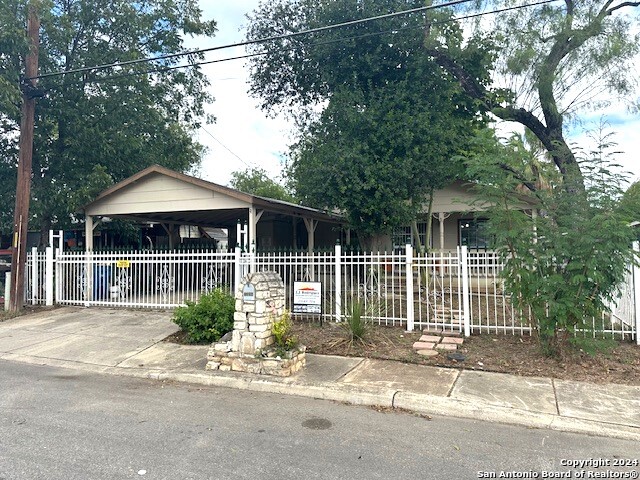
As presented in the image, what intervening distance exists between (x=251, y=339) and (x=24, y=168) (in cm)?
833

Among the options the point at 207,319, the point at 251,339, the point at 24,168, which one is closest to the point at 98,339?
the point at 207,319

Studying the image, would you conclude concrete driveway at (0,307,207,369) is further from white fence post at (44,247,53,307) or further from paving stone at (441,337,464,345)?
Result: paving stone at (441,337,464,345)

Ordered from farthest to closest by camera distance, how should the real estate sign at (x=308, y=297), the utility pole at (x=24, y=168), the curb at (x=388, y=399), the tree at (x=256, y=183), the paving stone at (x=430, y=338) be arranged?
the tree at (x=256, y=183)
the utility pole at (x=24, y=168)
the real estate sign at (x=308, y=297)
the paving stone at (x=430, y=338)
the curb at (x=388, y=399)

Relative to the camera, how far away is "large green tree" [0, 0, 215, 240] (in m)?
13.2

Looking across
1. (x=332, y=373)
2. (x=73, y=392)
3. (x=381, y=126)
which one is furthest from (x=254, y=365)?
(x=381, y=126)

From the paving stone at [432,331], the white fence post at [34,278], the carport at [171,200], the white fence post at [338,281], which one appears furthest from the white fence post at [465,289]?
the white fence post at [34,278]

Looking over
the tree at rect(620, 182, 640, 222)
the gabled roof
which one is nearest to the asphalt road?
the tree at rect(620, 182, 640, 222)

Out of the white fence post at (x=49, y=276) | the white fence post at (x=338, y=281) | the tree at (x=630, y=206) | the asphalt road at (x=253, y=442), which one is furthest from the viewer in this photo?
the white fence post at (x=49, y=276)

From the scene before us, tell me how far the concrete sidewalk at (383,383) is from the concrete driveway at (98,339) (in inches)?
0.7

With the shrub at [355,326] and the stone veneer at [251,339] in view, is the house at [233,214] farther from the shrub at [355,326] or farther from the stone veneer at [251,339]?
the stone veneer at [251,339]

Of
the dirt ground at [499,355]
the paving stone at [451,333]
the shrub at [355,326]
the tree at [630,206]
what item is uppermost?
the tree at [630,206]

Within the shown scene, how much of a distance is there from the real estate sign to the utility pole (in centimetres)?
731

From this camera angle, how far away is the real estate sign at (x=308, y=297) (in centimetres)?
830

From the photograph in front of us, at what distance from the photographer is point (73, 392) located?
224 inches
